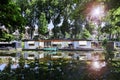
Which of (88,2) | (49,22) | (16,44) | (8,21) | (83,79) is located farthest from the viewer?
(49,22)

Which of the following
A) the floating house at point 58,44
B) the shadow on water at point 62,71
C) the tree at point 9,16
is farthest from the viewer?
the floating house at point 58,44

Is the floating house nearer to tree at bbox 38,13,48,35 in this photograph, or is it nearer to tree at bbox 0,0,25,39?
tree at bbox 38,13,48,35

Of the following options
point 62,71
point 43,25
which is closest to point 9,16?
point 62,71

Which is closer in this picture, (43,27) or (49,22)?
(43,27)

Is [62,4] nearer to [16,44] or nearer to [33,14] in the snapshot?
[33,14]

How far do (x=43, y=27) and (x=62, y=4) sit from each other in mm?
8689

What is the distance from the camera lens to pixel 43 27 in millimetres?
78125

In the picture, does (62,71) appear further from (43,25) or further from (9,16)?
(43,25)

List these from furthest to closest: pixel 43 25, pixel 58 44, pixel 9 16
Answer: pixel 43 25, pixel 58 44, pixel 9 16

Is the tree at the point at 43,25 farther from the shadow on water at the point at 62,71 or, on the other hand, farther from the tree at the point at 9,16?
the tree at the point at 9,16

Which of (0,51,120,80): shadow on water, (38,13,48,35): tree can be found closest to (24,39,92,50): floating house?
(38,13,48,35): tree

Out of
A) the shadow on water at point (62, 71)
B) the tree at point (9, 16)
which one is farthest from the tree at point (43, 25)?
the tree at point (9, 16)

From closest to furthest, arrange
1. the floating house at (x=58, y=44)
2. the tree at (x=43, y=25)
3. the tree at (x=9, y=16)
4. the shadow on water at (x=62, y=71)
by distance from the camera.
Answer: the tree at (x=9, y=16), the shadow on water at (x=62, y=71), the floating house at (x=58, y=44), the tree at (x=43, y=25)

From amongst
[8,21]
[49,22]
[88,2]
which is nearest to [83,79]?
[8,21]
